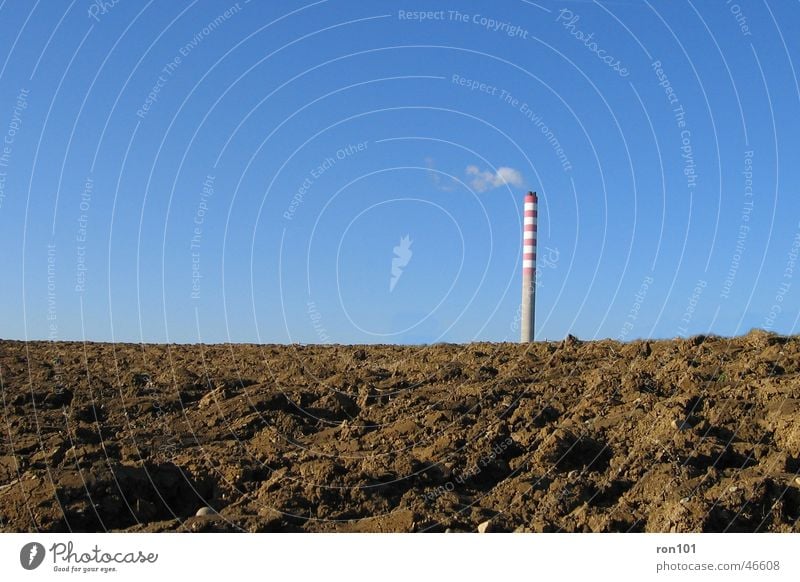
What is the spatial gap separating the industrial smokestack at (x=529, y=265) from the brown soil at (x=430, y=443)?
5.68 m

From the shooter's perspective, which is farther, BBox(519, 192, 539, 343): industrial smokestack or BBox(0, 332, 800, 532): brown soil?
BBox(519, 192, 539, 343): industrial smokestack

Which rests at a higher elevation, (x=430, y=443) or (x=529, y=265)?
(x=529, y=265)

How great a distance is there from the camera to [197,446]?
8992 mm

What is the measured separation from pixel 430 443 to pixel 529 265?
9855 millimetres

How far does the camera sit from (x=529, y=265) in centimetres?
1784

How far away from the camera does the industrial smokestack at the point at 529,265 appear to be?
702 inches

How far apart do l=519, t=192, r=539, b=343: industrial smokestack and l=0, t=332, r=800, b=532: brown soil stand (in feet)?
18.6

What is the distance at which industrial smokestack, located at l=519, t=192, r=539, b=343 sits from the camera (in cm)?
1783

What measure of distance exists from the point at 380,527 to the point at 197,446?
3056mm

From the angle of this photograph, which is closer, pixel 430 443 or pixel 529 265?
pixel 430 443
